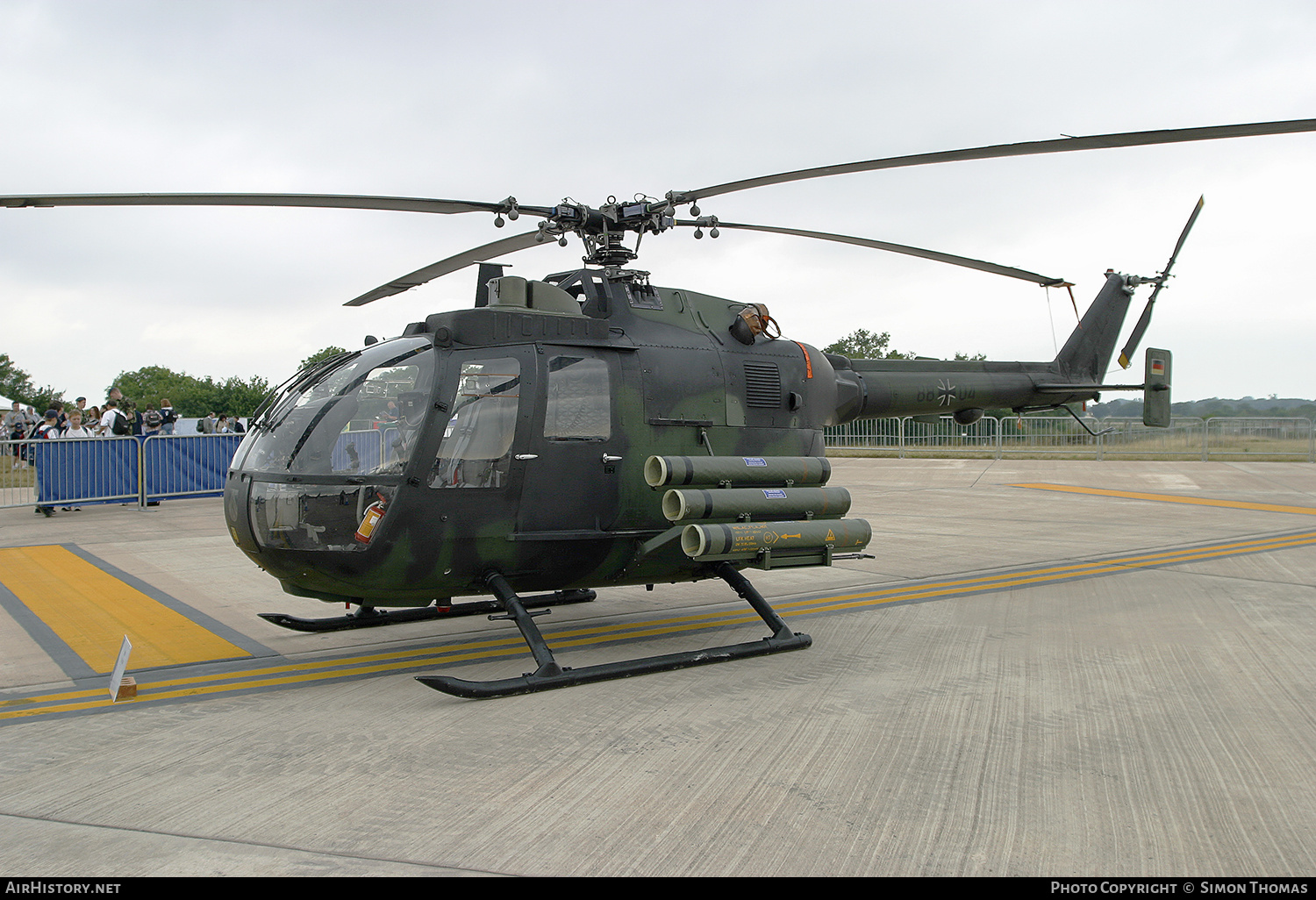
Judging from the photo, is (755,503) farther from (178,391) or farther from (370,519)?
(178,391)

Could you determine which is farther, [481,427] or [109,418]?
[109,418]

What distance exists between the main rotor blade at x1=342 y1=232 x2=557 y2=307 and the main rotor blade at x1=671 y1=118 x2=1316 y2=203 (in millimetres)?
1600

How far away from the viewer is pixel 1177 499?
17.1 m

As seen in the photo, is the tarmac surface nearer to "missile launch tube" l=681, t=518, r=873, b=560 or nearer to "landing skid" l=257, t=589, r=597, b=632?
"landing skid" l=257, t=589, r=597, b=632

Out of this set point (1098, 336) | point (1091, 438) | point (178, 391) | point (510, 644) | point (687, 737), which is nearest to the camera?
point (687, 737)

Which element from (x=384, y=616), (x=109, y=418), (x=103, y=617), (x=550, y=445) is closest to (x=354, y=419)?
(x=550, y=445)

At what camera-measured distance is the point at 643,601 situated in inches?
332

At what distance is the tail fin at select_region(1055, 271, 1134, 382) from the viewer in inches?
411

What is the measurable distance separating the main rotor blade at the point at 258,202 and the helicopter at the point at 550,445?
2 centimetres

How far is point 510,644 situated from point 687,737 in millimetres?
2440

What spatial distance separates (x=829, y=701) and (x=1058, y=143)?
363 cm

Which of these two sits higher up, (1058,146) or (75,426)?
(1058,146)

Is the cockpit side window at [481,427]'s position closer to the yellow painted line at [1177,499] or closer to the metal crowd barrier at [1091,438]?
the yellow painted line at [1177,499]

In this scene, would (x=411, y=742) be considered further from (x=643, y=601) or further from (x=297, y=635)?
(x=643, y=601)
